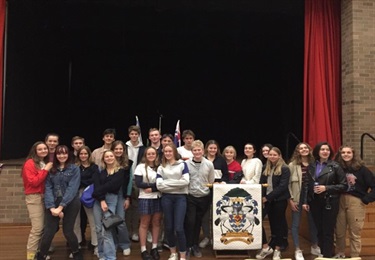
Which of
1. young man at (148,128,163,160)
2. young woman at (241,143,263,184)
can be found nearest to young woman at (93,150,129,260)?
young man at (148,128,163,160)

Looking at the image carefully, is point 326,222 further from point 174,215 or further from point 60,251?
point 60,251

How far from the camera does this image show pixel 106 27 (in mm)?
12039

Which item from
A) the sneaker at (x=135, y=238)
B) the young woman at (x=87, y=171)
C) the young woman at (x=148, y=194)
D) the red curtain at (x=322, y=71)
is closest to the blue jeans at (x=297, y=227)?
the young woman at (x=148, y=194)

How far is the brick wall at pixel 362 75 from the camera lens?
806 centimetres

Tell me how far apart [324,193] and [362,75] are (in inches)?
160

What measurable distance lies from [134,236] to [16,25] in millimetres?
5774

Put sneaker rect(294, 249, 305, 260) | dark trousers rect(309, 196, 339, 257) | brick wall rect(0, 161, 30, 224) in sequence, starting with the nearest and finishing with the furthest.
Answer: dark trousers rect(309, 196, 339, 257) < sneaker rect(294, 249, 305, 260) < brick wall rect(0, 161, 30, 224)

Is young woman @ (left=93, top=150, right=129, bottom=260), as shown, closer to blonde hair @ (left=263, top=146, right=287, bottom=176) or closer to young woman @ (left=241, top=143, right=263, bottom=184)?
young woman @ (left=241, top=143, right=263, bottom=184)

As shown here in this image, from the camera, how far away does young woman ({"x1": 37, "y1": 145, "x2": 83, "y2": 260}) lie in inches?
188

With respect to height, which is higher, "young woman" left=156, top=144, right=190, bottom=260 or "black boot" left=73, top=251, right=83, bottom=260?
"young woman" left=156, top=144, right=190, bottom=260

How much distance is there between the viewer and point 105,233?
4.89 meters

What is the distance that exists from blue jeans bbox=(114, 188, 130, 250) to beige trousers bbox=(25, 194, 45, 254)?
0.92m

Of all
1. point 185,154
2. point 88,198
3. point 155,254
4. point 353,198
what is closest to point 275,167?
point 353,198

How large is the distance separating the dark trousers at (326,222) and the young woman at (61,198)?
3025 mm
